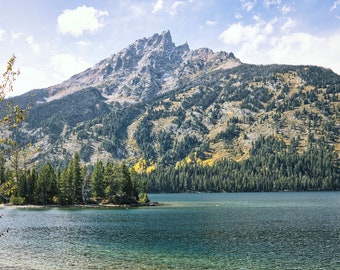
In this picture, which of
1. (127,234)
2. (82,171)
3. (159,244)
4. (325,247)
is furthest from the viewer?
(82,171)

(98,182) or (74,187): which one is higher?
(98,182)

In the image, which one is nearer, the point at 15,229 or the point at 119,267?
the point at 119,267

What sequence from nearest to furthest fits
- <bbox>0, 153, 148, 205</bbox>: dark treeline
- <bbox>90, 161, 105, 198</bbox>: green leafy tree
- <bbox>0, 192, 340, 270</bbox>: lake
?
<bbox>0, 192, 340, 270</bbox>: lake < <bbox>0, 153, 148, 205</bbox>: dark treeline < <bbox>90, 161, 105, 198</bbox>: green leafy tree

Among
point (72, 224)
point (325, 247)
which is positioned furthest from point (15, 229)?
point (325, 247)

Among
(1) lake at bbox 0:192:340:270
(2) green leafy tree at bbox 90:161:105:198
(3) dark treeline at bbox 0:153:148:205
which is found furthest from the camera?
(2) green leafy tree at bbox 90:161:105:198

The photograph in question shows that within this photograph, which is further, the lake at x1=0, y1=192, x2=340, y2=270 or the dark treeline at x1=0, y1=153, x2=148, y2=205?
the dark treeline at x1=0, y1=153, x2=148, y2=205

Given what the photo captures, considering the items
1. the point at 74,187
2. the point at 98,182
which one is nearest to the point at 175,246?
the point at 74,187

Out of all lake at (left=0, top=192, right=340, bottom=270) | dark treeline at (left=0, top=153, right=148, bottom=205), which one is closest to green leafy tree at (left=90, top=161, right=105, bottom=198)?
dark treeline at (left=0, top=153, right=148, bottom=205)

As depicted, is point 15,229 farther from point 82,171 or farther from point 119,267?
point 82,171

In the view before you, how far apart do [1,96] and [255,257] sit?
46.6 meters

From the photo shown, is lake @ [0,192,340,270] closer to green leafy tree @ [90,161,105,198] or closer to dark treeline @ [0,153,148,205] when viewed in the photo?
dark treeline @ [0,153,148,205]

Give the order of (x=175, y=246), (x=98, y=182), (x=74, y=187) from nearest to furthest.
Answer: (x=175, y=246)
(x=74, y=187)
(x=98, y=182)

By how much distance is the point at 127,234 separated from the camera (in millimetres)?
82438

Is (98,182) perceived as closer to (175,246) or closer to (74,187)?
(74,187)
